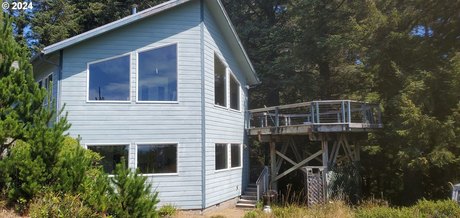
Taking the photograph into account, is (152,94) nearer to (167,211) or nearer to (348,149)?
(167,211)

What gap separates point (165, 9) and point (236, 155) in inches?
268

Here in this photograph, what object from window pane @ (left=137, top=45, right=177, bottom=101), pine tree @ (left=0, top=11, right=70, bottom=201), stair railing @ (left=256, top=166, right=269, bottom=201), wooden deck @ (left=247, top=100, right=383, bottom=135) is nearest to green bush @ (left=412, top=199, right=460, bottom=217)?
wooden deck @ (left=247, top=100, right=383, bottom=135)

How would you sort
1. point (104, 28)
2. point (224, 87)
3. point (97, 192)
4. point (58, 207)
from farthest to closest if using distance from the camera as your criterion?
1. point (224, 87)
2. point (104, 28)
3. point (97, 192)
4. point (58, 207)

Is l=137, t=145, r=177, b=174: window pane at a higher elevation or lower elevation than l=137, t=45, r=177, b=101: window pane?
lower

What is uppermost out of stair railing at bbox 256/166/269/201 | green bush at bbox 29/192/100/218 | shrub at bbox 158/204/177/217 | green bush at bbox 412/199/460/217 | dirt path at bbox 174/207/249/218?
green bush at bbox 29/192/100/218

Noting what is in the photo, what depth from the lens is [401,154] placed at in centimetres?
1301

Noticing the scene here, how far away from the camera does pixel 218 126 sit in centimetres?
1440

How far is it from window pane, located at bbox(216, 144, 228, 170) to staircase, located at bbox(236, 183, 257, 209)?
1.78 meters

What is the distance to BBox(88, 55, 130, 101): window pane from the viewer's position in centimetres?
1237

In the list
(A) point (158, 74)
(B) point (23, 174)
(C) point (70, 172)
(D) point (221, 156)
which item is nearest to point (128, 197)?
(C) point (70, 172)

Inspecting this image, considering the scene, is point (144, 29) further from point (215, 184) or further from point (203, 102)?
point (215, 184)

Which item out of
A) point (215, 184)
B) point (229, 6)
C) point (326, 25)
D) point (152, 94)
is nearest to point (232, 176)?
point (215, 184)

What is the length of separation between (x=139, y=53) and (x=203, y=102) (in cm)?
267

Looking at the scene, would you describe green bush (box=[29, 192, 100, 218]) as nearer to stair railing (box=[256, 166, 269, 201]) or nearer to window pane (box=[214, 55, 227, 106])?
window pane (box=[214, 55, 227, 106])
